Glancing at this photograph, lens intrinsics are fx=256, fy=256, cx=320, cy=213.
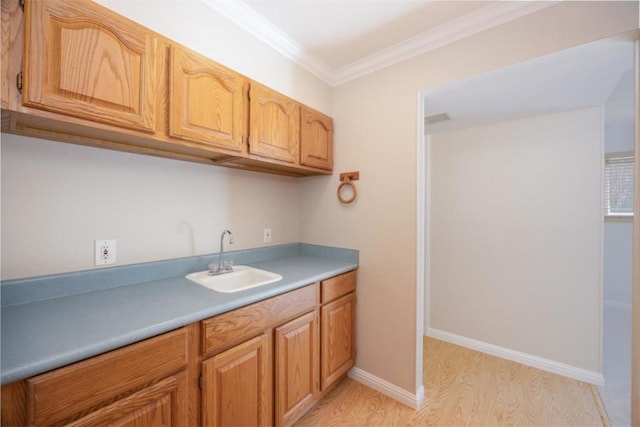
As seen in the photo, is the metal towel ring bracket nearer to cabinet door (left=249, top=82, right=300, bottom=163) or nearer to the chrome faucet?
cabinet door (left=249, top=82, right=300, bottom=163)

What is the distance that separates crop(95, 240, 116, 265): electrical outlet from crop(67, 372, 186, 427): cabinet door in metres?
0.70

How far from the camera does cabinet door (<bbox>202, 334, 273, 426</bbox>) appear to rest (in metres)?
1.07

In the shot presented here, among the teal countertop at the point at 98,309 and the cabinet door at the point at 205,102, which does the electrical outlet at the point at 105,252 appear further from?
the cabinet door at the point at 205,102

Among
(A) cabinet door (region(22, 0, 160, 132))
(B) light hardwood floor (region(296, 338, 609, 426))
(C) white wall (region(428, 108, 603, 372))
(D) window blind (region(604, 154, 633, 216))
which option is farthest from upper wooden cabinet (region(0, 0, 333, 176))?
(D) window blind (region(604, 154, 633, 216))

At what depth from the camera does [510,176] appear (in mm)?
2318

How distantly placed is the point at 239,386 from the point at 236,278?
652mm

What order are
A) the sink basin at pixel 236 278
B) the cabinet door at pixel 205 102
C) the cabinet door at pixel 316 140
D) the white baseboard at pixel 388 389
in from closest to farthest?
the cabinet door at pixel 205 102
the sink basin at pixel 236 278
the white baseboard at pixel 388 389
the cabinet door at pixel 316 140

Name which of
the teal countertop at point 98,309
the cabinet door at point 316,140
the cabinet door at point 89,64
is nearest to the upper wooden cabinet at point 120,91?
the cabinet door at point 89,64

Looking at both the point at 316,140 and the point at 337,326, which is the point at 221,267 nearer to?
the point at 337,326

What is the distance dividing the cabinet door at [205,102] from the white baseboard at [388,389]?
73.2 inches

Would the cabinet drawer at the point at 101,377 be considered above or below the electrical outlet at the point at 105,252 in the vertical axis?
below

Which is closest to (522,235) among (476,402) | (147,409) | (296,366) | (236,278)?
(476,402)

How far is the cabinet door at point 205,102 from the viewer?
1.20 m

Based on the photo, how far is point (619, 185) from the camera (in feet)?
11.0
